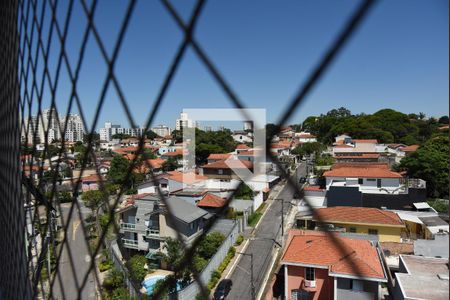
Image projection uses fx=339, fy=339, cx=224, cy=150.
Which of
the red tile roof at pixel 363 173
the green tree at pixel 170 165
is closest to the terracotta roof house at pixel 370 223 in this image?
the red tile roof at pixel 363 173

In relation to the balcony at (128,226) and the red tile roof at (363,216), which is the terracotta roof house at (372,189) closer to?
the red tile roof at (363,216)

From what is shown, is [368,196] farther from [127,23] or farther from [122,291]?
[127,23]

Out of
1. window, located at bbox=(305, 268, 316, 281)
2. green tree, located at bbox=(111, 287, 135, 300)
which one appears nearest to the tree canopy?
window, located at bbox=(305, 268, 316, 281)

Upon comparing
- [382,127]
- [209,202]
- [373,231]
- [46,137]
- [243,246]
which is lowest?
[243,246]

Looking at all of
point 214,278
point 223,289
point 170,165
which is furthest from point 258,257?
point 170,165

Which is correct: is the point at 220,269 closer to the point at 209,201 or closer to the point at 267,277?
the point at 267,277

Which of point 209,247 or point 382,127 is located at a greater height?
point 382,127
